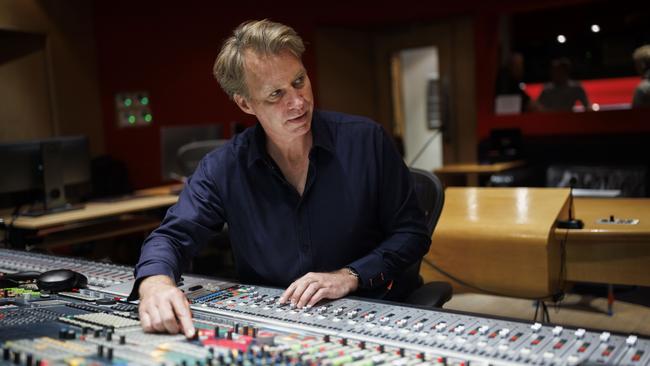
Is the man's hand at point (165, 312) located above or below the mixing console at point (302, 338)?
above

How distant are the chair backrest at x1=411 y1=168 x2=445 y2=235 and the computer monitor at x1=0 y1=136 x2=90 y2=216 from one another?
2.92m

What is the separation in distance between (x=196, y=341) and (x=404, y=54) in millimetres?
6347

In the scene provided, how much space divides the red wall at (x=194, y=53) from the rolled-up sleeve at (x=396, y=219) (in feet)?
15.6

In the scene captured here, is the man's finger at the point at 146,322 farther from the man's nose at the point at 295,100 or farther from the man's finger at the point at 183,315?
the man's nose at the point at 295,100

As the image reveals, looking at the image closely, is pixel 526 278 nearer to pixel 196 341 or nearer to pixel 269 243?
pixel 269 243

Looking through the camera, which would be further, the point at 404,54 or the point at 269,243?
the point at 404,54

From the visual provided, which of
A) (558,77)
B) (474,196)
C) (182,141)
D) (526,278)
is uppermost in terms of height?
(558,77)

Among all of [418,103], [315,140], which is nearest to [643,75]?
[418,103]

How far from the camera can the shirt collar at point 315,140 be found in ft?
6.23

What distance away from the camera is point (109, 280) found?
73.9 inches

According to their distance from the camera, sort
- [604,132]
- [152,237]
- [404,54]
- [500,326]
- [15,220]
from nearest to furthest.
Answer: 1. [500,326]
2. [152,237]
3. [15,220]
4. [604,132]
5. [404,54]

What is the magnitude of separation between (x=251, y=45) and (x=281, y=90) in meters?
0.14

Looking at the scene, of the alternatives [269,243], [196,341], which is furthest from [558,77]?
[196,341]

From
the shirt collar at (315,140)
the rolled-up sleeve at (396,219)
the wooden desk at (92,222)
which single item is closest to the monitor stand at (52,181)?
the wooden desk at (92,222)
